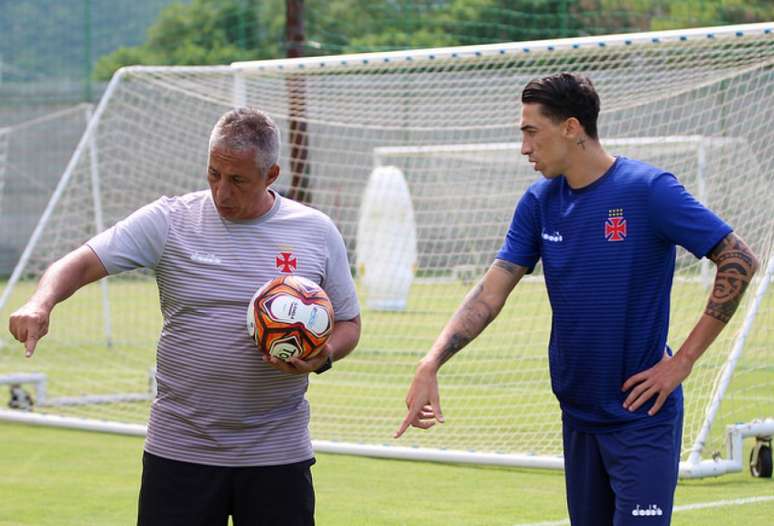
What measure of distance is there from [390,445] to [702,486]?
7.08 feet

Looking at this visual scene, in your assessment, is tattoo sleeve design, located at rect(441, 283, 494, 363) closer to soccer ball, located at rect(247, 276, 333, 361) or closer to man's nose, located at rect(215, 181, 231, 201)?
soccer ball, located at rect(247, 276, 333, 361)

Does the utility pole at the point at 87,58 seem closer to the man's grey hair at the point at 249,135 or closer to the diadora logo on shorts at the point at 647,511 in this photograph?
the man's grey hair at the point at 249,135

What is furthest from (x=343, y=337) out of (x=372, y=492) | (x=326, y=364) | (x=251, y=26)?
(x=251, y=26)

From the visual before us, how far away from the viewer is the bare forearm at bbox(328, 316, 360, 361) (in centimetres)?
429

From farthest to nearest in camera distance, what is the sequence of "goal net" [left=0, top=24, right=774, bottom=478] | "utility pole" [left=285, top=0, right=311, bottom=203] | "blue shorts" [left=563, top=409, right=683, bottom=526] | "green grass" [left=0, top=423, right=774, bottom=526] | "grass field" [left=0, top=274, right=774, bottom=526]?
1. "utility pole" [left=285, top=0, right=311, bottom=203]
2. "goal net" [left=0, top=24, right=774, bottom=478]
3. "grass field" [left=0, top=274, right=774, bottom=526]
4. "green grass" [left=0, top=423, right=774, bottom=526]
5. "blue shorts" [left=563, top=409, right=683, bottom=526]

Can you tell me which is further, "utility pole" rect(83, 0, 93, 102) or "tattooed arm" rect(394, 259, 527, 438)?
"utility pole" rect(83, 0, 93, 102)

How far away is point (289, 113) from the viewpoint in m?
11.6

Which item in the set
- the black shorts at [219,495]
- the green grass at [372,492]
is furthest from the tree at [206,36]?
the black shorts at [219,495]

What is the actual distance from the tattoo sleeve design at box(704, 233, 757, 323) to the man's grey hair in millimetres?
1404

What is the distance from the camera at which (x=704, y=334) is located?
13.7 ft

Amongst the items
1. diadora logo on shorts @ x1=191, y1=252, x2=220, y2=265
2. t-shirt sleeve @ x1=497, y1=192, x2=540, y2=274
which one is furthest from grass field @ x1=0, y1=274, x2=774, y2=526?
diadora logo on shorts @ x1=191, y1=252, x2=220, y2=265

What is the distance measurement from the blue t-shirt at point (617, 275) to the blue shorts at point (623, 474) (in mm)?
52

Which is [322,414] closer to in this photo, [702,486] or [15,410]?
[15,410]

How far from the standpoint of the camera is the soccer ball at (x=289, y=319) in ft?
13.2
